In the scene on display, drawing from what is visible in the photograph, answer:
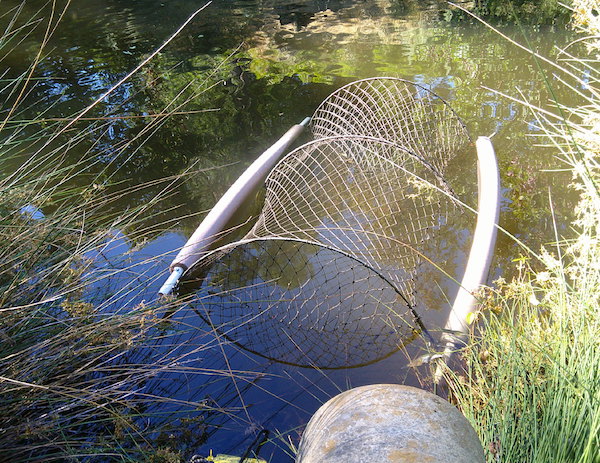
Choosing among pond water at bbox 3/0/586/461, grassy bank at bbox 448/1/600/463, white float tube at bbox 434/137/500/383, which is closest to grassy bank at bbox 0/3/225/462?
pond water at bbox 3/0/586/461

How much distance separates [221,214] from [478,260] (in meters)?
1.44

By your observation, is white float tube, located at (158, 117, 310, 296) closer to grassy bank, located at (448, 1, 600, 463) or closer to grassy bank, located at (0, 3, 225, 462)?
grassy bank, located at (0, 3, 225, 462)

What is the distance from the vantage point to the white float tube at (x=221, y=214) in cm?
278

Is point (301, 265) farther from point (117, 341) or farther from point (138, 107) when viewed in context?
point (138, 107)

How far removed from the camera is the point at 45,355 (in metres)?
1.68

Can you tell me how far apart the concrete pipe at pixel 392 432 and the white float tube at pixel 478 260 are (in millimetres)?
497

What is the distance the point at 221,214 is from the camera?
318 centimetres

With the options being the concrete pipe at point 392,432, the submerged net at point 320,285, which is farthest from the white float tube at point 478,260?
the concrete pipe at point 392,432

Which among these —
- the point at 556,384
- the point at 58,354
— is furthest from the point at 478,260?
the point at 58,354

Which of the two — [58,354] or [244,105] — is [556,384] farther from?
[244,105]

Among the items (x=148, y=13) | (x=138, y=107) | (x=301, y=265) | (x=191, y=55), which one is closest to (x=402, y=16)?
(x=191, y=55)

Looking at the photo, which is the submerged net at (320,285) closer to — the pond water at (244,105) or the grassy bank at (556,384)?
the pond water at (244,105)

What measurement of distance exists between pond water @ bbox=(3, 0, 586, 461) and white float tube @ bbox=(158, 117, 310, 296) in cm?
14

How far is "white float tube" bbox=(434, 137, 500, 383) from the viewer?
227 centimetres
